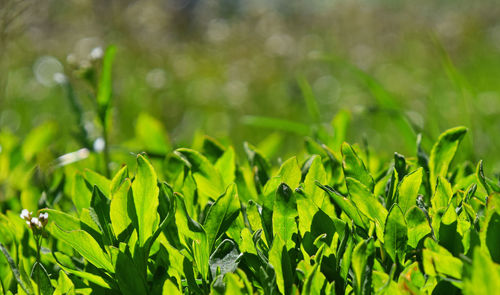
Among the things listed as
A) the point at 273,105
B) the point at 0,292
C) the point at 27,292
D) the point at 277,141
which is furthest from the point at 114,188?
the point at 273,105

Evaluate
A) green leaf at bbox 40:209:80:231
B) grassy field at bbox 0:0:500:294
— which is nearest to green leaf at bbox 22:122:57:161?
grassy field at bbox 0:0:500:294

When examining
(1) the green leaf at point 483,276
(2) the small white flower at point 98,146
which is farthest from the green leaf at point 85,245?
(2) the small white flower at point 98,146

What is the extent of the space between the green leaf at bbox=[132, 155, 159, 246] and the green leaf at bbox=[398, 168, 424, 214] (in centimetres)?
47

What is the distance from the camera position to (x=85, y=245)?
3.22ft

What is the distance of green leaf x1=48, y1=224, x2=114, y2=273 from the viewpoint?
3.16 feet

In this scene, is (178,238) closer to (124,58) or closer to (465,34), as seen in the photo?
(465,34)

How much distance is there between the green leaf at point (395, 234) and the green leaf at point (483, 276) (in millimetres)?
200

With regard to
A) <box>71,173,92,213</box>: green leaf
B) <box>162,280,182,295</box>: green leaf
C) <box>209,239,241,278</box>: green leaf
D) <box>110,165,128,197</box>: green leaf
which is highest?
<box>110,165,128,197</box>: green leaf

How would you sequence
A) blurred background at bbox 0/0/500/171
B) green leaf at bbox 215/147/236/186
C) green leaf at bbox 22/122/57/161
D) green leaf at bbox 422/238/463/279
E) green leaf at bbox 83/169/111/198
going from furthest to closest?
blurred background at bbox 0/0/500/171, green leaf at bbox 22/122/57/161, green leaf at bbox 215/147/236/186, green leaf at bbox 83/169/111/198, green leaf at bbox 422/238/463/279

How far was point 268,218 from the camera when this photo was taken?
108 centimetres

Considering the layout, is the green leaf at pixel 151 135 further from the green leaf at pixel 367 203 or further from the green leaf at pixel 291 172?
the green leaf at pixel 367 203

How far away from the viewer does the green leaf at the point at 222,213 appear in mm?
1022

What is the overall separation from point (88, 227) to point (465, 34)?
16.5 feet

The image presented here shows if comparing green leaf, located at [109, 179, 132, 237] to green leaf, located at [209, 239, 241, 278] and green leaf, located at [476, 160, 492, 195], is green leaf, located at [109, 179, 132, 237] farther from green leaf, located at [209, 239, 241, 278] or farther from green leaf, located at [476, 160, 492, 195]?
green leaf, located at [476, 160, 492, 195]
